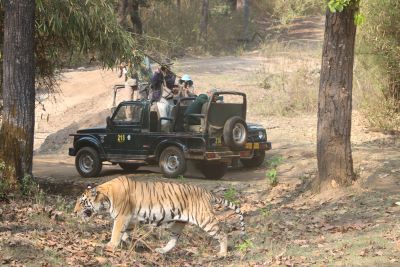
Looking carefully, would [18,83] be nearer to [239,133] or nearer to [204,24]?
[239,133]

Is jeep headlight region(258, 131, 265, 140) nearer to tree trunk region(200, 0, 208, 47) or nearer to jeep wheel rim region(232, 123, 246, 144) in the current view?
jeep wheel rim region(232, 123, 246, 144)

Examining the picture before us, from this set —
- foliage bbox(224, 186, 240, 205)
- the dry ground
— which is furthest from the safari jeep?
foliage bbox(224, 186, 240, 205)

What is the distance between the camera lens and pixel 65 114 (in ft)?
88.8

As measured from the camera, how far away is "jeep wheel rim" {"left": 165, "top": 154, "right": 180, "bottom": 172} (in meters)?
15.4

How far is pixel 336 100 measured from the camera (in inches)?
462

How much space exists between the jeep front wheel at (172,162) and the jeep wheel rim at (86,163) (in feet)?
6.56

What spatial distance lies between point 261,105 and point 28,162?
13.1 metres

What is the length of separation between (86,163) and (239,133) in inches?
147

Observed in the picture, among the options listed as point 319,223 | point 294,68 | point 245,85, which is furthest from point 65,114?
point 319,223

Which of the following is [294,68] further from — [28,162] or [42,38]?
[28,162]

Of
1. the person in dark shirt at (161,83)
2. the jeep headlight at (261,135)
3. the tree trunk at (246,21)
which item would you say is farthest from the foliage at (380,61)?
the tree trunk at (246,21)

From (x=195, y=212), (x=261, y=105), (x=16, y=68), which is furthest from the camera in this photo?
(x=261, y=105)

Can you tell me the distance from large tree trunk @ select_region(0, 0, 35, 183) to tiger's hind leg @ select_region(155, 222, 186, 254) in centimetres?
371

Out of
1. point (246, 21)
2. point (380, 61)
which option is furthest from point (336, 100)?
point (246, 21)
